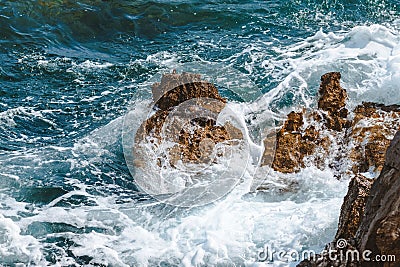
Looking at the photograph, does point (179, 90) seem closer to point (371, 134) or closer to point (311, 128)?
point (311, 128)

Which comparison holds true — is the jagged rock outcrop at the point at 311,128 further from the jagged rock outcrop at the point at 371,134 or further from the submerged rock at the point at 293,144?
the jagged rock outcrop at the point at 371,134

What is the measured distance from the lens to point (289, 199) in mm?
6426

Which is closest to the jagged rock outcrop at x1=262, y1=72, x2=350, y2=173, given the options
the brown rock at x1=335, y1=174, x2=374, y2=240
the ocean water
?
the ocean water

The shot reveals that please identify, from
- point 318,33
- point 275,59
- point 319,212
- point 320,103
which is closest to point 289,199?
point 319,212

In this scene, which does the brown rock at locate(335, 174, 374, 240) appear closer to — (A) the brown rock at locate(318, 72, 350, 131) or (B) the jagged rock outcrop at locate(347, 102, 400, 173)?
(B) the jagged rock outcrop at locate(347, 102, 400, 173)

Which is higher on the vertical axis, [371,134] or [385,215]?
[385,215]

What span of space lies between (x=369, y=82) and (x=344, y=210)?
13.2 ft

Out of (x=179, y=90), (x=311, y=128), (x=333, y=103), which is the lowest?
(x=311, y=128)

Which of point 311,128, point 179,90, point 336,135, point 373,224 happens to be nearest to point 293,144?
point 311,128

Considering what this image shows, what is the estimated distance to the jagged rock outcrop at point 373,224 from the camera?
3945 millimetres

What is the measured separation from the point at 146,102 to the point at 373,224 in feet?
15.5

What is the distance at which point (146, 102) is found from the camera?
823 cm

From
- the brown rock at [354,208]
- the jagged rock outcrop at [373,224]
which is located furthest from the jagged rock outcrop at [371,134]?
the jagged rock outcrop at [373,224]

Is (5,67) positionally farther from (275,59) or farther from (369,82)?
(369,82)
